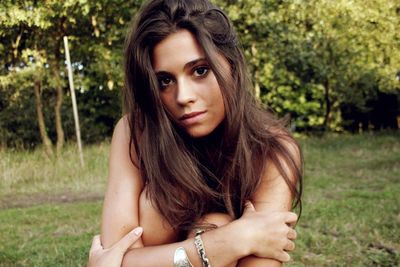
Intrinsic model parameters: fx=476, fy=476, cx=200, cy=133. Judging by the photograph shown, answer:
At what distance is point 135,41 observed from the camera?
211cm

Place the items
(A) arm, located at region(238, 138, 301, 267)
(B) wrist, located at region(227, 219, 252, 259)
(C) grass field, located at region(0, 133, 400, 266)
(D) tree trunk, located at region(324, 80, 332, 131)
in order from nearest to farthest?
(B) wrist, located at region(227, 219, 252, 259) < (A) arm, located at region(238, 138, 301, 267) < (C) grass field, located at region(0, 133, 400, 266) < (D) tree trunk, located at region(324, 80, 332, 131)

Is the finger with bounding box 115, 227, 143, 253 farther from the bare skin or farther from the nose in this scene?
the nose

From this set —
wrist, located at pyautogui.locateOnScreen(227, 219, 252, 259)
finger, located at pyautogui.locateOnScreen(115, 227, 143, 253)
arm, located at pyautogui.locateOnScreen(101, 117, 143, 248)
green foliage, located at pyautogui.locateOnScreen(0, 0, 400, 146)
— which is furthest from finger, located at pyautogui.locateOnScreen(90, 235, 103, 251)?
green foliage, located at pyautogui.locateOnScreen(0, 0, 400, 146)

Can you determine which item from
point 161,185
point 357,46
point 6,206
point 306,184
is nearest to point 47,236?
point 6,206

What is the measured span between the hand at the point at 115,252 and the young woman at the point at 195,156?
0.04 m

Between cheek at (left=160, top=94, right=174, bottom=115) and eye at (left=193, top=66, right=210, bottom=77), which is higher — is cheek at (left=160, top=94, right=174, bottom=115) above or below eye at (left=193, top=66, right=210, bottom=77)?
below

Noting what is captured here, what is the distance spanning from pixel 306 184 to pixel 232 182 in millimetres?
4855

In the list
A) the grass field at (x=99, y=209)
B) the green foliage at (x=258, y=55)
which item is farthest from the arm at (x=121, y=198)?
the green foliage at (x=258, y=55)

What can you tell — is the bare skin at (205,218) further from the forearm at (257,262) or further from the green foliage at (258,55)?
the green foliage at (258,55)

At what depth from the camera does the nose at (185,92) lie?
2018 millimetres

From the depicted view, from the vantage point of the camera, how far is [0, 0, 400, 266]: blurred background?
14.2ft

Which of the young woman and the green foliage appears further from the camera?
the green foliage

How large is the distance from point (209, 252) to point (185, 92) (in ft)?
2.22

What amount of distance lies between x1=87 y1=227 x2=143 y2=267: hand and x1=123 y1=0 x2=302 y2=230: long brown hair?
0.18 m
